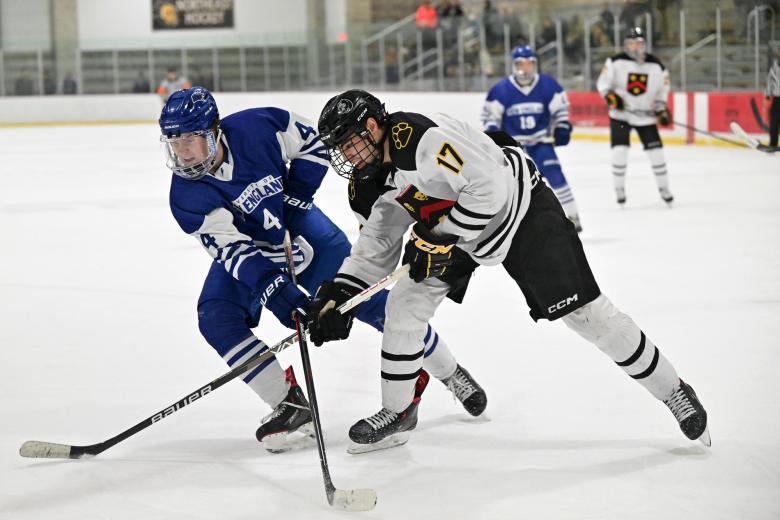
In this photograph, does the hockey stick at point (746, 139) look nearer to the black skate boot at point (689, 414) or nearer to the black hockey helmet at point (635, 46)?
the black hockey helmet at point (635, 46)

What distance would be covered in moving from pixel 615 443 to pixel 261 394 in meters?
0.96

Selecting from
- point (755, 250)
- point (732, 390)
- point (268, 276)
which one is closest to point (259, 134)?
point (268, 276)

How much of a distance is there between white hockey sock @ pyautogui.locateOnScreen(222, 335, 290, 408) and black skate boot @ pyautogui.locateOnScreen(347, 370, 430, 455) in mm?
228

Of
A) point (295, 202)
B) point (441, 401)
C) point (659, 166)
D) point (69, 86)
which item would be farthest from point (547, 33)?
point (295, 202)

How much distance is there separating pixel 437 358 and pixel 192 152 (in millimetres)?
886

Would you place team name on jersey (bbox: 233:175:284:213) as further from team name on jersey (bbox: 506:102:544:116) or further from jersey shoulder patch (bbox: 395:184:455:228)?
team name on jersey (bbox: 506:102:544:116)

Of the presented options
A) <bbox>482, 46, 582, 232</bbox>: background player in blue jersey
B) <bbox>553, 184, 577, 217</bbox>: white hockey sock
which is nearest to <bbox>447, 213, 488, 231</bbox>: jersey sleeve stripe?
<bbox>553, 184, 577, 217</bbox>: white hockey sock

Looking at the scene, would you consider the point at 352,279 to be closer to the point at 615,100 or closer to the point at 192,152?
the point at 192,152

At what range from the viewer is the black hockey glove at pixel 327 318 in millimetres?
2607

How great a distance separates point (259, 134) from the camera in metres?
2.91

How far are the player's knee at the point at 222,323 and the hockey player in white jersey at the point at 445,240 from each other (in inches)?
12.1

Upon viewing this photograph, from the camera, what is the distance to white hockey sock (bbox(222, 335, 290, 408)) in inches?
113

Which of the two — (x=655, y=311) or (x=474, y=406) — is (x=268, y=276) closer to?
(x=474, y=406)

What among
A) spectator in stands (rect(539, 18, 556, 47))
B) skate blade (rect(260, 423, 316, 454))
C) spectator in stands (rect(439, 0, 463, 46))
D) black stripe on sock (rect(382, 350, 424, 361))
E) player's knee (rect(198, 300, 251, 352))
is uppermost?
spectator in stands (rect(439, 0, 463, 46))
